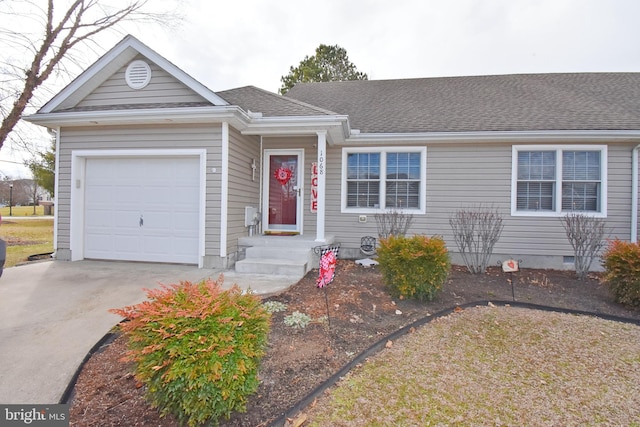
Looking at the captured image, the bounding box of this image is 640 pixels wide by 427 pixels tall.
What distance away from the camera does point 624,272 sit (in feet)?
15.8

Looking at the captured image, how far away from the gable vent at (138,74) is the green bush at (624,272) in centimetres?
867

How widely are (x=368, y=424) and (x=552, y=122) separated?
790cm

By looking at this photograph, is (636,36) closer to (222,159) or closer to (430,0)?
(430,0)

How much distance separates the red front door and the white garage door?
2115 mm

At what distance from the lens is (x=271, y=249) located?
6707 millimetres

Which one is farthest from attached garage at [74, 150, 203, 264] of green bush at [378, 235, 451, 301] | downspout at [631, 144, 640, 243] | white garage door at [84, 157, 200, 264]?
downspout at [631, 144, 640, 243]

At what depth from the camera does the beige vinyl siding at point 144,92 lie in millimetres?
6602

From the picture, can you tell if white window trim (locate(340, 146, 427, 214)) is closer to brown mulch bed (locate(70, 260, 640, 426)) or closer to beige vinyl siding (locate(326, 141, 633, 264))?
beige vinyl siding (locate(326, 141, 633, 264))

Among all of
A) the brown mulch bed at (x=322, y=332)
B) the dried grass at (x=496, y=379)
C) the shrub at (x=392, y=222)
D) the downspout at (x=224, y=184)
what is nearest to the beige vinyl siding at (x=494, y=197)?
the shrub at (x=392, y=222)

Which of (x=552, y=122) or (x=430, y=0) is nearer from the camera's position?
(x=552, y=122)

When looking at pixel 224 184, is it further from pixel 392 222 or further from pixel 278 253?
pixel 392 222

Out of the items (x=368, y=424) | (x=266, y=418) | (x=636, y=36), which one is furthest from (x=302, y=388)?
(x=636, y=36)

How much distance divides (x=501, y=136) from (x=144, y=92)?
7567 millimetres

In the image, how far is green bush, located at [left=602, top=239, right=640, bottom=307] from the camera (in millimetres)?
4676
